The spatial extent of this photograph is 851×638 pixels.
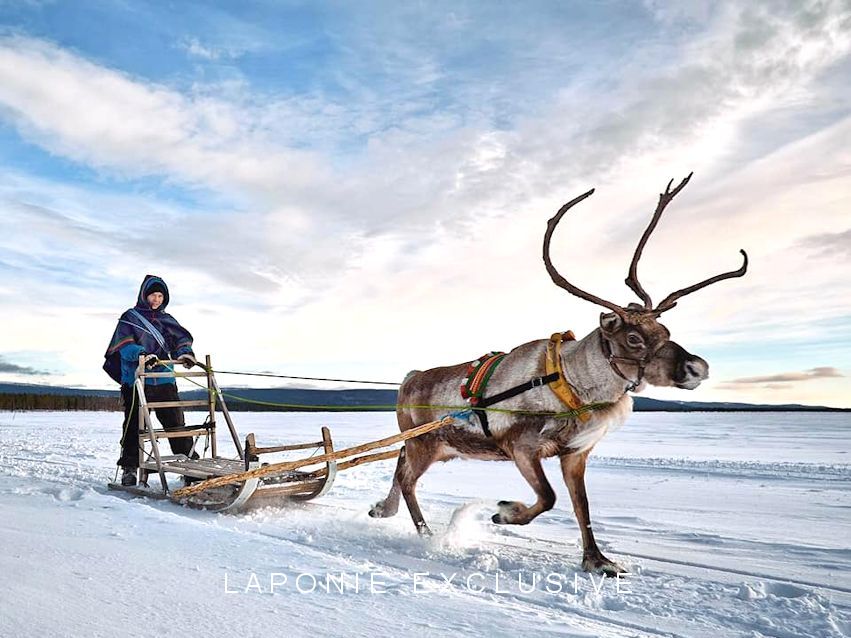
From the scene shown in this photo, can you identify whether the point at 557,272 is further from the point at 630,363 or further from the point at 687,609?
the point at 687,609

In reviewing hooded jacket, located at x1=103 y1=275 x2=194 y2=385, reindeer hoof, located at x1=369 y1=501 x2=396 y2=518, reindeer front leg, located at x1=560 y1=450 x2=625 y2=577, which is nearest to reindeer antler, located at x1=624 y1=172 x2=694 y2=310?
reindeer front leg, located at x1=560 y1=450 x2=625 y2=577

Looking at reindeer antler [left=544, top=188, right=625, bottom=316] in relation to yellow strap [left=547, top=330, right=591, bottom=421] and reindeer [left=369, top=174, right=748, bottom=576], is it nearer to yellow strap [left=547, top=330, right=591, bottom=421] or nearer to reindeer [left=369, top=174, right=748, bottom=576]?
reindeer [left=369, top=174, right=748, bottom=576]

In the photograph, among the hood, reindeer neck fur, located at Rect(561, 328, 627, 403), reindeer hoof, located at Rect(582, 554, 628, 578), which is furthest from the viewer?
the hood

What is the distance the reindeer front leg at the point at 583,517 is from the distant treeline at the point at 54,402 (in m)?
56.2

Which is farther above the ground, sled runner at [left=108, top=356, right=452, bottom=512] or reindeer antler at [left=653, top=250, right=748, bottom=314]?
reindeer antler at [left=653, top=250, right=748, bottom=314]

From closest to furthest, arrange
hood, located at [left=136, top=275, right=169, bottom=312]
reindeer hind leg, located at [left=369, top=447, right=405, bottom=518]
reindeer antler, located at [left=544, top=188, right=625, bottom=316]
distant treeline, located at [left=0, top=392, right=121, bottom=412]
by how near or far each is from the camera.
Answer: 1. reindeer antler, located at [left=544, top=188, right=625, bottom=316]
2. reindeer hind leg, located at [left=369, top=447, right=405, bottom=518]
3. hood, located at [left=136, top=275, right=169, bottom=312]
4. distant treeline, located at [left=0, top=392, right=121, bottom=412]

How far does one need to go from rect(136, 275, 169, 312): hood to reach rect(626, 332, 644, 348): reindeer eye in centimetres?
621

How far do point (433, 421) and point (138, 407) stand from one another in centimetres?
431

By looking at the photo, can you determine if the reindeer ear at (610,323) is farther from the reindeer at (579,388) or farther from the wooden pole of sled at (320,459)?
the wooden pole of sled at (320,459)

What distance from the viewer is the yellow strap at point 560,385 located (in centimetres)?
473

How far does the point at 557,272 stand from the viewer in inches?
204

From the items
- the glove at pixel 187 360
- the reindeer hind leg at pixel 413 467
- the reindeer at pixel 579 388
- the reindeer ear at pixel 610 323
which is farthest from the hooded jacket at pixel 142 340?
the reindeer ear at pixel 610 323

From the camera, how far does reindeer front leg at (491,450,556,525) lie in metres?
4.73

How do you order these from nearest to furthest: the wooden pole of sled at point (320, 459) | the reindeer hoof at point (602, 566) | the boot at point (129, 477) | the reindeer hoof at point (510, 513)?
1. the reindeer hoof at point (602, 566)
2. the reindeer hoof at point (510, 513)
3. the wooden pole of sled at point (320, 459)
4. the boot at point (129, 477)
